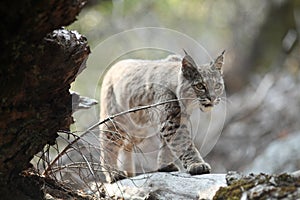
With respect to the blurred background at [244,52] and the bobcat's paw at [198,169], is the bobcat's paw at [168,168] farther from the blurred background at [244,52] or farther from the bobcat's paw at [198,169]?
the blurred background at [244,52]

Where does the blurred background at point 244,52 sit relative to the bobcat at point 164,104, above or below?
above

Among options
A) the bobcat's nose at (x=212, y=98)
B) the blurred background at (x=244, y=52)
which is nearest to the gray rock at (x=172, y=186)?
the bobcat's nose at (x=212, y=98)

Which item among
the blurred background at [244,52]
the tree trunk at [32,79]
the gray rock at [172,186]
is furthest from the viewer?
the blurred background at [244,52]

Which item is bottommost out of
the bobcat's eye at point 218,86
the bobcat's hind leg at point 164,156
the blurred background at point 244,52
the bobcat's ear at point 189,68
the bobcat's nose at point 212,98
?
the bobcat's hind leg at point 164,156

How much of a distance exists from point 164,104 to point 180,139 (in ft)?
0.96

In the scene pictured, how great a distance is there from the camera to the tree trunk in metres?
A: 2.34

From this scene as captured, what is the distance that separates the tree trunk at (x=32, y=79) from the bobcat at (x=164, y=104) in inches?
40.9

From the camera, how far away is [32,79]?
254cm

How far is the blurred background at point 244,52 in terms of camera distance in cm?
915

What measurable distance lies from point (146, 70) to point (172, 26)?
6291mm

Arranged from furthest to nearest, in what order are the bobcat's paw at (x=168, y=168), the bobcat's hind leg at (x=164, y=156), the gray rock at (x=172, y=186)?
the bobcat's hind leg at (x=164, y=156) → the bobcat's paw at (x=168, y=168) → the gray rock at (x=172, y=186)

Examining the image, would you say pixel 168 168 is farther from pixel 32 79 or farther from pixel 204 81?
pixel 32 79

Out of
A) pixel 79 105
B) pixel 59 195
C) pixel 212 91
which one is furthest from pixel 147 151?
pixel 59 195

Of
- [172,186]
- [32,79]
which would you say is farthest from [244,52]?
[32,79]
